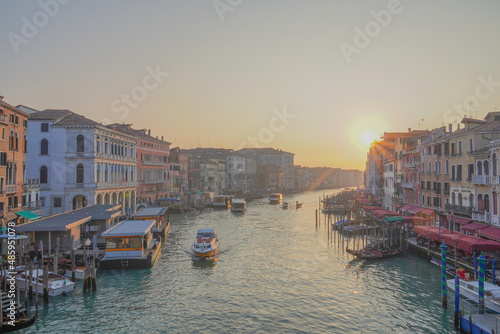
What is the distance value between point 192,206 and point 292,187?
3890 inches

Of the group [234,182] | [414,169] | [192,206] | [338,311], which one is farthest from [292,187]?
[338,311]

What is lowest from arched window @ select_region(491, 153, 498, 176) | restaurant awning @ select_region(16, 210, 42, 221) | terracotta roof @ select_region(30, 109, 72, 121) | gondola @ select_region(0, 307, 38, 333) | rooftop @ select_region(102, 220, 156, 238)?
gondola @ select_region(0, 307, 38, 333)

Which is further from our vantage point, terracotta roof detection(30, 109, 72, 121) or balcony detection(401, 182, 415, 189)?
balcony detection(401, 182, 415, 189)

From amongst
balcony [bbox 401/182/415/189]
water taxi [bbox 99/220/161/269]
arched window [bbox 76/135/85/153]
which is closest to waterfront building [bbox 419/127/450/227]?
balcony [bbox 401/182/415/189]

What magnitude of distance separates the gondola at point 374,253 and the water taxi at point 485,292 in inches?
324

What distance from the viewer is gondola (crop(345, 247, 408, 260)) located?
28.4 m

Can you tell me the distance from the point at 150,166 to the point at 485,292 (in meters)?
54.4

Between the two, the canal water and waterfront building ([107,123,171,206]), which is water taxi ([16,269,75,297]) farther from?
waterfront building ([107,123,171,206])

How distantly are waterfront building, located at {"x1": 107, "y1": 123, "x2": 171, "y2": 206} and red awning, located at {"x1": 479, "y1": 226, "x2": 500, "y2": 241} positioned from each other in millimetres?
43175

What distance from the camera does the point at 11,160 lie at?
29.2 metres

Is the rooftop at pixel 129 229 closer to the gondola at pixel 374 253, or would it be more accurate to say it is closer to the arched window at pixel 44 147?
the gondola at pixel 374 253

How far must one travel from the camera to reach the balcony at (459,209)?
96.2 ft

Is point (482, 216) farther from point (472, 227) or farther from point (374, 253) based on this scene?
point (374, 253)

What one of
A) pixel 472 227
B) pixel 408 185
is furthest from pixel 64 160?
pixel 472 227
